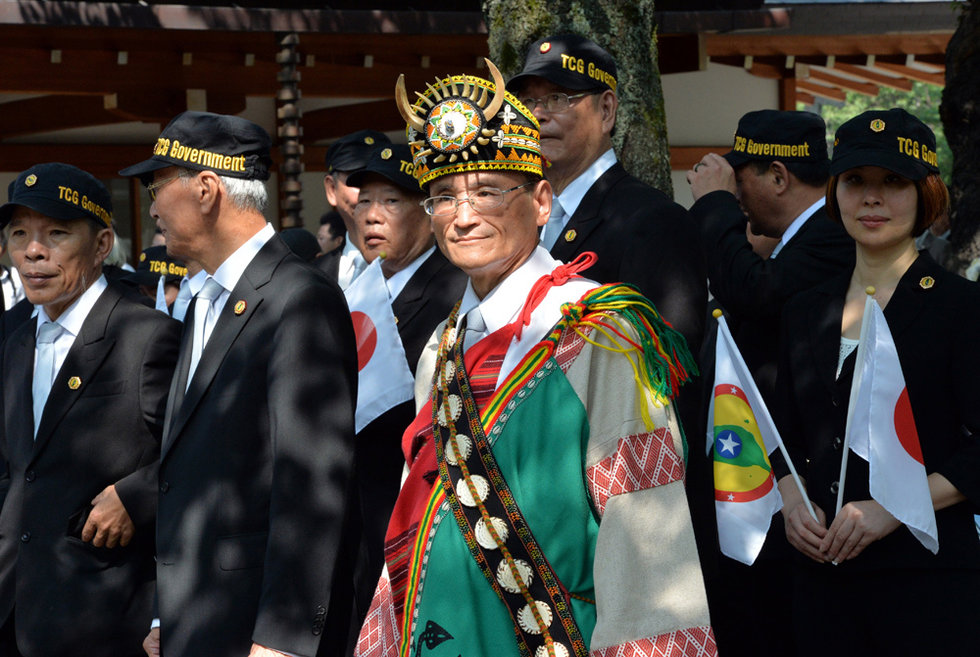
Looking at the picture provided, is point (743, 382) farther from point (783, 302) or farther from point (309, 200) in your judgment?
point (309, 200)

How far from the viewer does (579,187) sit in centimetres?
391

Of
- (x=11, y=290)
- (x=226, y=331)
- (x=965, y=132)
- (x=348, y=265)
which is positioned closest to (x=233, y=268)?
(x=226, y=331)

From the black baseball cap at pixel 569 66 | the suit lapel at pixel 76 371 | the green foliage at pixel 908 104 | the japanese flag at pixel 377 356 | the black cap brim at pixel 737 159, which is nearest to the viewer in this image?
the black baseball cap at pixel 569 66

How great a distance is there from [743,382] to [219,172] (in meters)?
1.58

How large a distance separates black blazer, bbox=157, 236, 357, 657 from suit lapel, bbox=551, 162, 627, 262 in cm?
78

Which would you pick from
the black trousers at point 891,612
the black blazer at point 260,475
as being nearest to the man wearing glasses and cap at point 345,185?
the black blazer at point 260,475

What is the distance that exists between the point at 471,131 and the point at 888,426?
1.38 meters

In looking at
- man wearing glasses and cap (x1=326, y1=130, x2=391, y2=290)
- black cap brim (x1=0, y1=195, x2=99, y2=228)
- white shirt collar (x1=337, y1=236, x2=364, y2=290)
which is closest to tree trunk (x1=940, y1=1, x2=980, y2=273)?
man wearing glasses and cap (x1=326, y1=130, x2=391, y2=290)

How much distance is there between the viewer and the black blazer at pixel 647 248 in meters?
3.54

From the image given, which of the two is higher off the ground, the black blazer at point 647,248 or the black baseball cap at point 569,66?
the black baseball cap at point 569,66

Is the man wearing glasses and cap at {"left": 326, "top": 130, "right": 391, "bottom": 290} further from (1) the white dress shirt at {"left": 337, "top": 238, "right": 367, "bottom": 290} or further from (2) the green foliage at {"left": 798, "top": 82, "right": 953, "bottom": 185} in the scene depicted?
(2) the green foliage at {"left": 798, "top": 82, "right": 953, "bottom": 185}

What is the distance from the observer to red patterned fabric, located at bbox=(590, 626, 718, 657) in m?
2.44

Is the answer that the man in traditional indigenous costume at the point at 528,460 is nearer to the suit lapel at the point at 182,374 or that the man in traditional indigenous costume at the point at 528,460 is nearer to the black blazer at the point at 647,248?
the black blazer at the point at 647,248

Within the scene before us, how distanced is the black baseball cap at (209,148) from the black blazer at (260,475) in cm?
35
